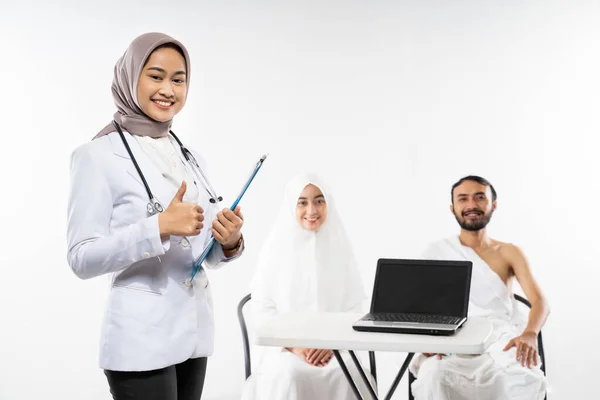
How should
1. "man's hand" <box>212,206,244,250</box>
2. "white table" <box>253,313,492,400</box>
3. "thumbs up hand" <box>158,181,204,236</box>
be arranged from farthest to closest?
"white table" <box>253,313,492,400</box>
"man's hand" <box>212,206,244,250</box>
"thumbs up hand" <box>158,181,204,236</box>

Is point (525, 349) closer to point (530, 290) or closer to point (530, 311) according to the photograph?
point (530, 311)

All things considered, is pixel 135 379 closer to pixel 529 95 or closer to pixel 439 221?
pixel 439 221

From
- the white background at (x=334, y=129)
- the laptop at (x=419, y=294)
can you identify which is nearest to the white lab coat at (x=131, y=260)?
the laptop at (x=419, y=294)

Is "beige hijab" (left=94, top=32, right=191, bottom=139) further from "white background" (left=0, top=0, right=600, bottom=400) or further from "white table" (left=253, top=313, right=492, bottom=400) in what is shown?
"white background" (left=0, top=0, right=600, bottom=400)

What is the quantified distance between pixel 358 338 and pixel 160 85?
0.88 meters

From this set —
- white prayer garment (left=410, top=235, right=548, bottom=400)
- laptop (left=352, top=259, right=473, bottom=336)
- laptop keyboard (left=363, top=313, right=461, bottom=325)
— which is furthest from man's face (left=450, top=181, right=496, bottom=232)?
laptop keyboard (left=363, top=313, right=461, bottom=325)

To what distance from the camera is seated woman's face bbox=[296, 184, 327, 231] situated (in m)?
3.82

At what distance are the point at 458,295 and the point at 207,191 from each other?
2.94ft

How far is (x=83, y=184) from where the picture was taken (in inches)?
69.7

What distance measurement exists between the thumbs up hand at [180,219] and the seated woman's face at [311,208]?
6.91 ft

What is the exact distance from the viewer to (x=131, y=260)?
1.73 m

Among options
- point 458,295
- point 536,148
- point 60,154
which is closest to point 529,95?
point 536,148

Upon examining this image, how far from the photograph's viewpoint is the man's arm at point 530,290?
3.45 m

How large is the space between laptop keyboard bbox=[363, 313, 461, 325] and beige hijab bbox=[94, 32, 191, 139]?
864mm
